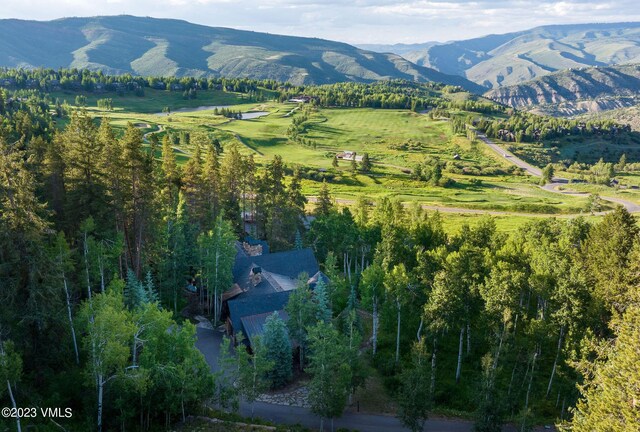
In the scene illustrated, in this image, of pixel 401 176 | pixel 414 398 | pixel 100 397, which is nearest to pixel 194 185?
pixel 100 397

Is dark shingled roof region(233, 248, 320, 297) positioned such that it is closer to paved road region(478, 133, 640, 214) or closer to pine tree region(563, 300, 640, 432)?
pine tree region(563, 300, 640, 432)

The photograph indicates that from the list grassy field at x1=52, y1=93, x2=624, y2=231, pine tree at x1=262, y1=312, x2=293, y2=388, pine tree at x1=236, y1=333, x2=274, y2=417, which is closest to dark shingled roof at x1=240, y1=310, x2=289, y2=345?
pine tree at x1=262, y1=312, x2=293, y2=388

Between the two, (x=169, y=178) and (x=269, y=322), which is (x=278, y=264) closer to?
(x=269, y=322)

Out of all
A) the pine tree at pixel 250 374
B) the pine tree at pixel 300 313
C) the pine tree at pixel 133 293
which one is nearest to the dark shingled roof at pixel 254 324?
the pine tree at pixel 300 313

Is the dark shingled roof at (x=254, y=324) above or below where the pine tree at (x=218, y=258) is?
below

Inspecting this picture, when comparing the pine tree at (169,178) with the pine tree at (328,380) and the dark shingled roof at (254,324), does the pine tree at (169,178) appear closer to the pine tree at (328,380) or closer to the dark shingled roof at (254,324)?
the dark shingled roof at (254,324)

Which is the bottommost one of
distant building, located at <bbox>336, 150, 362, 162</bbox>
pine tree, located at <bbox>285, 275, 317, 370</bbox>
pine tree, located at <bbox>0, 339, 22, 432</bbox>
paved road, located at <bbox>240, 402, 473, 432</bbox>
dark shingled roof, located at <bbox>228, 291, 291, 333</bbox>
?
paved road, located at <bbox>240, 402, 473, 432</bbox>

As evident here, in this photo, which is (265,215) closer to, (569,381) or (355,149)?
(569,381)
